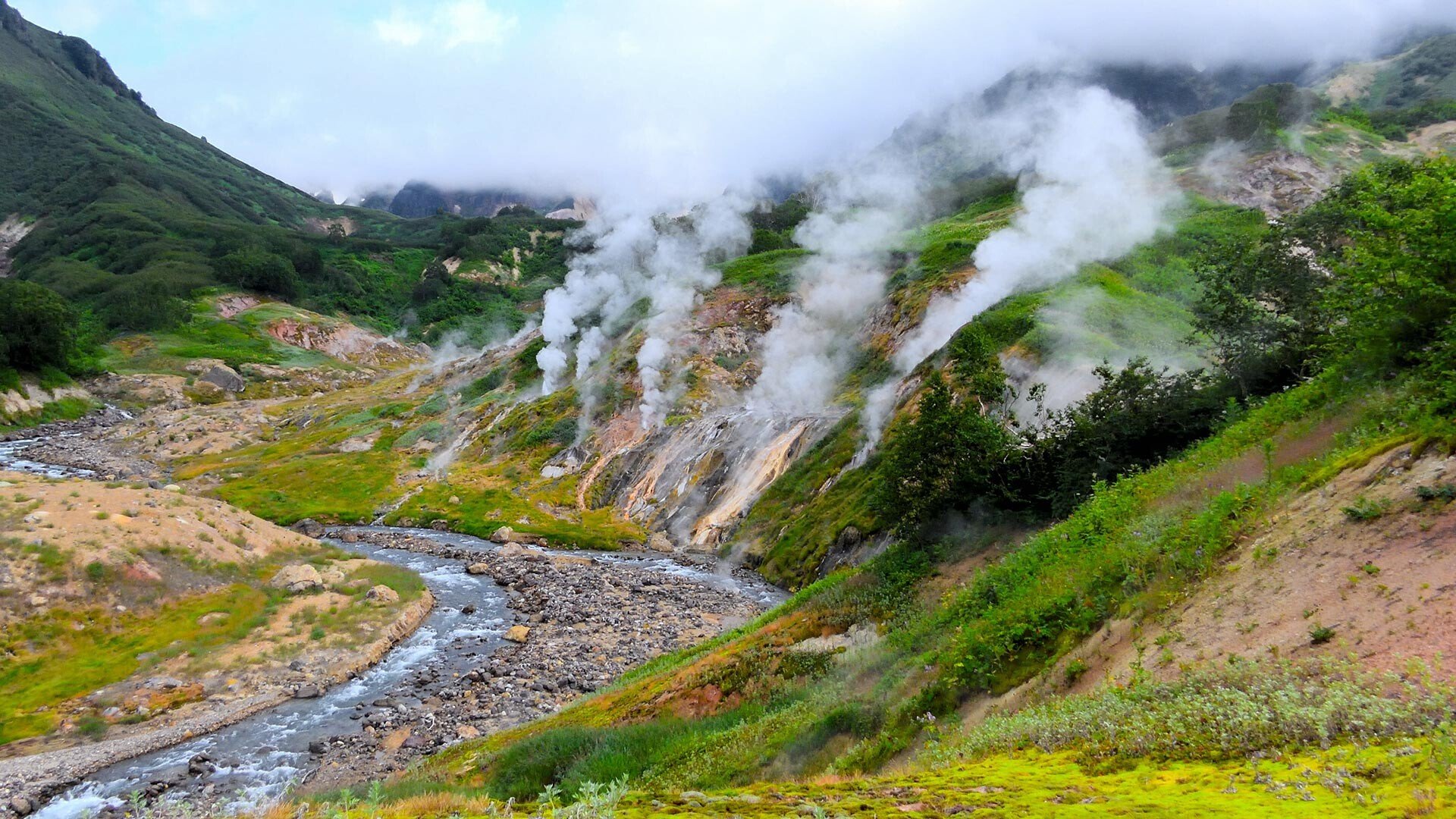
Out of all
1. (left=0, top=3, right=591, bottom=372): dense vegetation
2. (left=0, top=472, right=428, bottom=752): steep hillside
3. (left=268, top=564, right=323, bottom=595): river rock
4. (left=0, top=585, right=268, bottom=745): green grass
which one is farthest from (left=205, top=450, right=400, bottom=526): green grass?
(left=0, top=3, right=591, bottom=372): dense vegetation

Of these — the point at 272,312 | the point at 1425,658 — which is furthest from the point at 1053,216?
the point at 272,312

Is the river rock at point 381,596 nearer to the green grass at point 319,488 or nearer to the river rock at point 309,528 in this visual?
the river rock at point 309,528

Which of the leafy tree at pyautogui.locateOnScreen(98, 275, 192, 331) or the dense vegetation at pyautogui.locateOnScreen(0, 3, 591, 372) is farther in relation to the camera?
the dense vegetation at pyautogui.locateOnScreen(0, 3, 591, 372)

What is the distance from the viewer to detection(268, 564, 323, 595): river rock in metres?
31.5

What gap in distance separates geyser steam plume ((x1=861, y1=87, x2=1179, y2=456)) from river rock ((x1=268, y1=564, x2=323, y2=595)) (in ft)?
104

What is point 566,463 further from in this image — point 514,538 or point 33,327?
point 33,327

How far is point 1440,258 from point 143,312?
133m

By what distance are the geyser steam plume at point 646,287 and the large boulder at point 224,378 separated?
138ft

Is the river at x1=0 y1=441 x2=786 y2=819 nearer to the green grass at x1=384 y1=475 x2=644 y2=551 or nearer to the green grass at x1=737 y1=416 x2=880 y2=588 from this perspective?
the green grass at x1=737 y1=416 x2=880 y2=588

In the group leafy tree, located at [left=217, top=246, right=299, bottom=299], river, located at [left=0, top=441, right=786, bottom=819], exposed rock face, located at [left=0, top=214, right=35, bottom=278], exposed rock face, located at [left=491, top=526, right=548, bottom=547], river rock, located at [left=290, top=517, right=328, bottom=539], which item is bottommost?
exposed rock face, located at [left=491, top=526, right=548, bottom=547]

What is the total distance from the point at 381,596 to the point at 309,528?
2483cm

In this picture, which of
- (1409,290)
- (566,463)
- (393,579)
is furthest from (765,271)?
(1409,290)

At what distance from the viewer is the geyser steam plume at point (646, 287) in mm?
70625

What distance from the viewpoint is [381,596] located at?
32688mm
